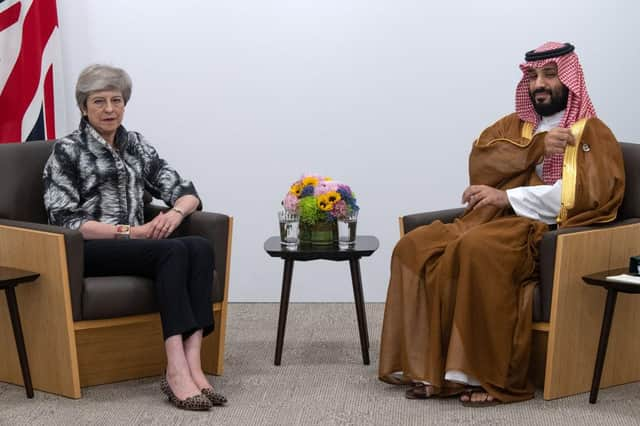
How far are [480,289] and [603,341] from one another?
45 cm

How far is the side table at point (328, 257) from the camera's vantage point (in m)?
4.00

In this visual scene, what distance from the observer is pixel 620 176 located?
3.86m

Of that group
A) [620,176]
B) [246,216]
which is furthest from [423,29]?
[620,176]

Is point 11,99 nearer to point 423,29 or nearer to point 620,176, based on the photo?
point 423,29

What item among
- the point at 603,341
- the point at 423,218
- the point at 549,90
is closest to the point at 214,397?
the point at 423,218

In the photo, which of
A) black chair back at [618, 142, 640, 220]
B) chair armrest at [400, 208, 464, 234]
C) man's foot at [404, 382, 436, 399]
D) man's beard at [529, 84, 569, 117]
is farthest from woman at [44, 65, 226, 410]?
black chair back at [618, 142, 640, 220]

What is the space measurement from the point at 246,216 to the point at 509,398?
2210 millimetres

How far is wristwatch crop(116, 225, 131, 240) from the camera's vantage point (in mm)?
3889

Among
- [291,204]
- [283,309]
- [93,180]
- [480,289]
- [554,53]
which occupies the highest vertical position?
[554,53]

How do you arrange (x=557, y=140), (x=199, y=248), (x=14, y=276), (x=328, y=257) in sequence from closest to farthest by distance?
1. (x=14, y=276)
2. (x=199, y=248)
3. (x=557, y=140)
4. (x=328, y=257)

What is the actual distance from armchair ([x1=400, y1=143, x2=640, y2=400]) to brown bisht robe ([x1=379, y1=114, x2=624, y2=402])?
77 millimetres

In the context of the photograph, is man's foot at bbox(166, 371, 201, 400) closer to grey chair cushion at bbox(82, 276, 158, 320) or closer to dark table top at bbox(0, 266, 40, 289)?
grey chair cushion at bbox(82, 276, 158, 320)

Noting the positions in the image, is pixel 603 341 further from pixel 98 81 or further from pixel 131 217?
pixel 98 81

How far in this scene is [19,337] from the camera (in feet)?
12.0
